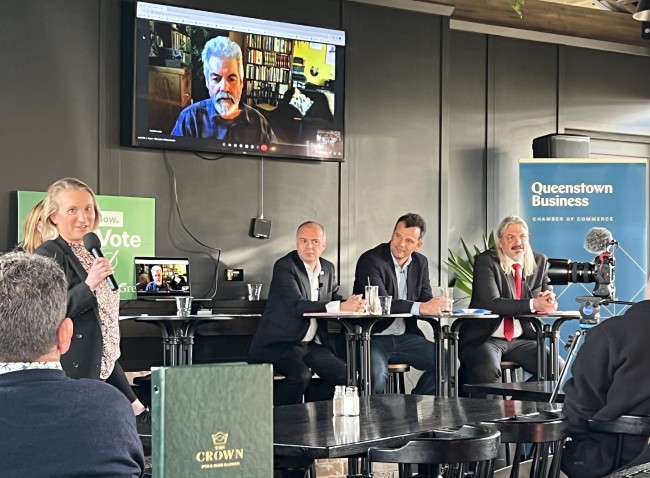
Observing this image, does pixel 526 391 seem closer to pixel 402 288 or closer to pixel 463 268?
pixel 402 288

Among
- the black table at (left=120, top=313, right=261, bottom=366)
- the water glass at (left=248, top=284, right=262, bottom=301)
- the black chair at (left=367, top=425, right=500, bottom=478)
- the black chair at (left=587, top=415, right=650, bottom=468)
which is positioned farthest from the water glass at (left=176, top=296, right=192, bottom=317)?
the black chair at (left=367, top=425, right=500, bottom=478)

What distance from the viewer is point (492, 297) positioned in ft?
23.0

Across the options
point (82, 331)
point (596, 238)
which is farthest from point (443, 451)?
point (596, 238)

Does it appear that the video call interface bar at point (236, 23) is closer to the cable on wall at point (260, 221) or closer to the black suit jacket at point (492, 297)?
the cable on wall at point (260, 221)

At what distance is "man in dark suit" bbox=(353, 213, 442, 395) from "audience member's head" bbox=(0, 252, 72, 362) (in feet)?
15.8

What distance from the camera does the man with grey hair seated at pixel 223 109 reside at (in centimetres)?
719

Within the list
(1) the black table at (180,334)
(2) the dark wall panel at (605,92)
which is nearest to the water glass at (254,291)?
(1) the black table at (180,334)

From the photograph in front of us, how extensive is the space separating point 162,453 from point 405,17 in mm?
6828

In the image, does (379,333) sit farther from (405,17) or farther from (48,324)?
(48,324)

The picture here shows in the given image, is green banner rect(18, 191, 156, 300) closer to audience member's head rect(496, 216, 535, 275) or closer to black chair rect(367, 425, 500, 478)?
audience member's head rect(496, 216, 535, 275)

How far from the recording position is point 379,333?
7074 millimetres

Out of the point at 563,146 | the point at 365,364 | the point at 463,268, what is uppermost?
the point at 563,146

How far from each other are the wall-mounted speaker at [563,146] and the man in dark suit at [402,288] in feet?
6.83

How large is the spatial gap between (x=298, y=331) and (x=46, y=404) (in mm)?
4730
